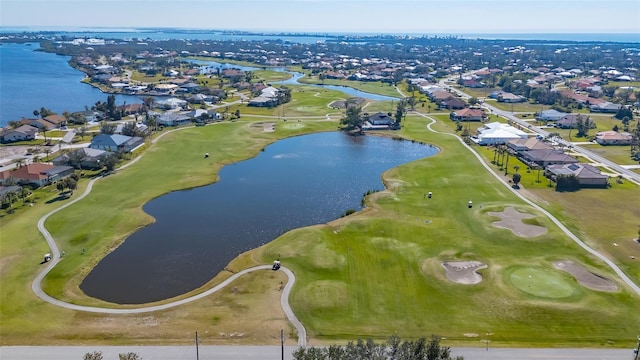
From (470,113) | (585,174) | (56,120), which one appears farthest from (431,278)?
(56,120)

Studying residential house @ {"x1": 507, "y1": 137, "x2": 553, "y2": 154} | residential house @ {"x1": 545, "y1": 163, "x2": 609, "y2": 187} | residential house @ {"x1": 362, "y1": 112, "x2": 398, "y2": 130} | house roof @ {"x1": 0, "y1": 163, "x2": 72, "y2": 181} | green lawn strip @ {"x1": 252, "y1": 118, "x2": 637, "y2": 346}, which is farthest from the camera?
residential house @ {"x1": 362, "y1": 112, "x2": 398, "y2": 130}

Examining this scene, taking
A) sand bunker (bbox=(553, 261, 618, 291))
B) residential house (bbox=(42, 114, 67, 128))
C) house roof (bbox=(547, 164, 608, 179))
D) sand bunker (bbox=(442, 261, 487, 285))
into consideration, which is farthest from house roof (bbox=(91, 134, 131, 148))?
house roof (bbox=(547, 164, 608, 179))

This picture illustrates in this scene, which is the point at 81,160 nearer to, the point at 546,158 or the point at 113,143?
the point at 113,143

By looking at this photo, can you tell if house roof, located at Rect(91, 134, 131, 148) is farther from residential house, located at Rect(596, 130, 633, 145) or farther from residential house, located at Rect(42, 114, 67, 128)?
residential house, located at Rect(596, 130, 633, 145)

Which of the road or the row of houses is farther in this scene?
the road

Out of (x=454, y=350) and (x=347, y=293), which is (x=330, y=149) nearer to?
(x=347, y=293)

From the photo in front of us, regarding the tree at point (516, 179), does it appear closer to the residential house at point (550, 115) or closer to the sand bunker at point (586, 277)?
the sand bunker at point (586, 277)

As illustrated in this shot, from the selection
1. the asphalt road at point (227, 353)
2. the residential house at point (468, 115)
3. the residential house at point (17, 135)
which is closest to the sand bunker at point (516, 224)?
the asphalt road at point (227, 353)
